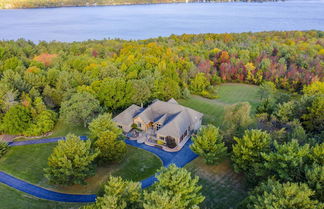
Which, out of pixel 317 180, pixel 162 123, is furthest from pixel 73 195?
pixel 317 180

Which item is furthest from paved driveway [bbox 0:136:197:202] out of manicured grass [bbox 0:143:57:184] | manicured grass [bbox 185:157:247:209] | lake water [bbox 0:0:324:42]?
lake water [bbox 0:0:324:42]

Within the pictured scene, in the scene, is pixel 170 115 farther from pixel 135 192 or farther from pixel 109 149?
pixel 135 192

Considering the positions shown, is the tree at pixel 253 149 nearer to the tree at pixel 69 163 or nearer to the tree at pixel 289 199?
the tree at pixel 289 199

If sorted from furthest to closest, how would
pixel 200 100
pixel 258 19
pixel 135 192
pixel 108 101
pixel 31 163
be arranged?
pixel 258 19, pixel 200 100, pixel 108 101, pixel 31 163, pixel 135 192

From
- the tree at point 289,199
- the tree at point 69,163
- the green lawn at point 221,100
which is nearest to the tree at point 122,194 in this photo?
the tree at point 69,163

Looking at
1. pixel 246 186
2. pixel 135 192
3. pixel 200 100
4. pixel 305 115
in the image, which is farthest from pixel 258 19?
pixel 135 192

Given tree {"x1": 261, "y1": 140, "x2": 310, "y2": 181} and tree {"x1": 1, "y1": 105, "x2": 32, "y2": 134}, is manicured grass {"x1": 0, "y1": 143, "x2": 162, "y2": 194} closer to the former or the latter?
tree {"x1": 1, "y1": 105, "x2": 32, "y2": 134}
